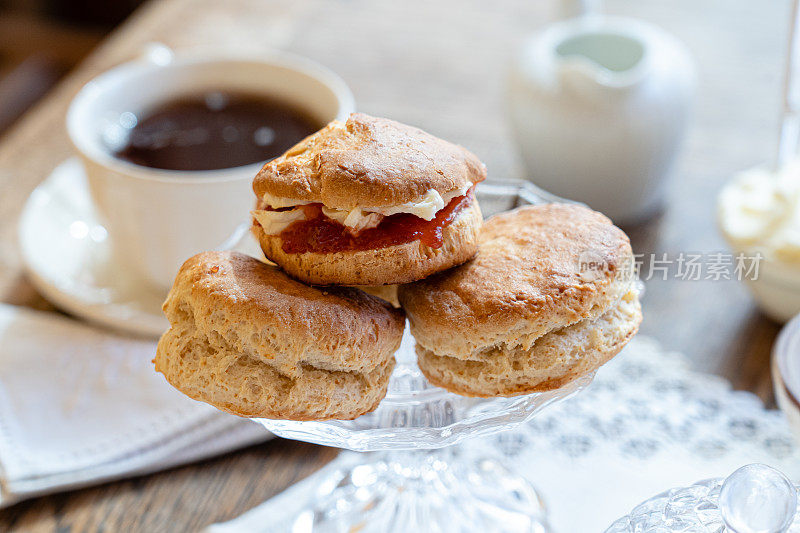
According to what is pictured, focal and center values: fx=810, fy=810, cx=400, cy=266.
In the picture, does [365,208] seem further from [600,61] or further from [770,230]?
[600,61]

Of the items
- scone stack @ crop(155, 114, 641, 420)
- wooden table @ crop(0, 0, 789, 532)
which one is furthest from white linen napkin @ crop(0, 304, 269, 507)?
scone stack @ crop(155, 114, 641, 420)

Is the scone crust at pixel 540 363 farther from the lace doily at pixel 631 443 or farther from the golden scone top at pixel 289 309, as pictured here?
the lace doily at pixel 631 443

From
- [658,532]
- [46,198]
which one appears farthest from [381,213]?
[46,198]

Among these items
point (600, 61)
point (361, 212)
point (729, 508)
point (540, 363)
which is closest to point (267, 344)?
point (361, 212)

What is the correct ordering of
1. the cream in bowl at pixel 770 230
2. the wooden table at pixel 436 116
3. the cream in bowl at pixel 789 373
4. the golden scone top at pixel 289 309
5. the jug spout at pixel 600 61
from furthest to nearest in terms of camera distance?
the jug spout at pixel 600 61 → the cream in bowl at pixel 770 230 → the wooden table at pixel 436 116 → the cream in bowl at pixel 789 373 → the golden scone top at pixel 289 309

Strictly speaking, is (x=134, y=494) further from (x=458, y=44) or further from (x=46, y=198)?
(x=458, y=44)

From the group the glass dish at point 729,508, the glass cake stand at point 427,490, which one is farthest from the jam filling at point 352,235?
the glass dish at point 729,508
